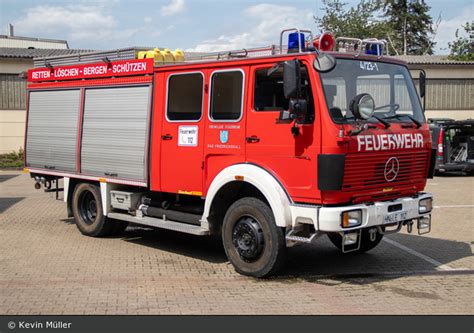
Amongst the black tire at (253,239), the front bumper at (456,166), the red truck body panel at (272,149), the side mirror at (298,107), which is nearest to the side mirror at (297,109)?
the side mirror at (298,107)

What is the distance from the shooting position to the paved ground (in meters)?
6.06

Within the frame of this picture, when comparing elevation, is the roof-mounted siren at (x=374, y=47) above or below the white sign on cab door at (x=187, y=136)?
above

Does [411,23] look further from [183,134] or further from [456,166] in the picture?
[183,134]

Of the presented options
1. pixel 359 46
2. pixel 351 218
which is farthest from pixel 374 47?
pixel 351 218

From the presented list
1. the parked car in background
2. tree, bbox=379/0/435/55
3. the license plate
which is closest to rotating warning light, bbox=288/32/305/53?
the license plate

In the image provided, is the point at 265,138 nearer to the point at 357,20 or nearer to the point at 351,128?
the point at 351,128

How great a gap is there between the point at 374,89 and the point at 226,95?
6.32 ft

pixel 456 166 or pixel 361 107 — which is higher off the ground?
pixel 361 107

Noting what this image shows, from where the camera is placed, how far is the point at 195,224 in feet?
26.6

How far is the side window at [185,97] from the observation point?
7.94 m

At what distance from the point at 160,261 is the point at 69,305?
230 cm

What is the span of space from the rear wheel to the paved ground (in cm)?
24

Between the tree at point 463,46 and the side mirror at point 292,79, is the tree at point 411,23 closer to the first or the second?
the tree at point 463,46

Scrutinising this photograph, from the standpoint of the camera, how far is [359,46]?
722 centimetres
